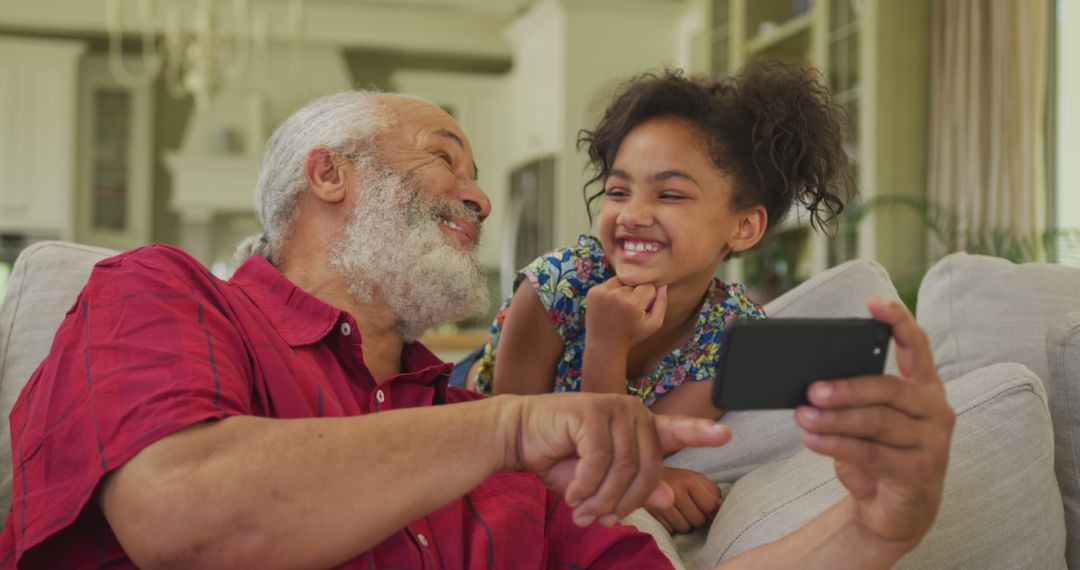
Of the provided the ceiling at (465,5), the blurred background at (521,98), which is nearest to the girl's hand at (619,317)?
the blurred background at (521,98)

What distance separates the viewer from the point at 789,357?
2.88 ft

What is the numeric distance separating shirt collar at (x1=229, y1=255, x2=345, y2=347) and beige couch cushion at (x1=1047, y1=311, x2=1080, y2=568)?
108 centimetres

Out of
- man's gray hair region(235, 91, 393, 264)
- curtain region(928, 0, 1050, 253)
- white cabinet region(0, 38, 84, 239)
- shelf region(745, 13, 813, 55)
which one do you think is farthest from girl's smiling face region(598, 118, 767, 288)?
white cabinet region(0, 38, 84, 239)

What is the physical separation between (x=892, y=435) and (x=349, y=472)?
1.58 feet

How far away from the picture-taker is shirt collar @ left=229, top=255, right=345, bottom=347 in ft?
4.42

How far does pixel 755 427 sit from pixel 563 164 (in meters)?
5.21

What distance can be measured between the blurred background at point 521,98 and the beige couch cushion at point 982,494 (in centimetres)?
215

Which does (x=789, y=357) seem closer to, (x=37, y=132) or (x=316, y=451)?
(x=316, y=451)

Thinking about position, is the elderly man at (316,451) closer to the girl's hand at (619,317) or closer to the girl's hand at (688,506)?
the girl's hand at (688,506)

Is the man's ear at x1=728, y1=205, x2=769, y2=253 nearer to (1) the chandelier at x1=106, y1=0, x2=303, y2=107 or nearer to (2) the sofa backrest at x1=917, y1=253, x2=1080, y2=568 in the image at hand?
(2) the sofa backrest at x1=917, y1=253, x2=1080, y2=568

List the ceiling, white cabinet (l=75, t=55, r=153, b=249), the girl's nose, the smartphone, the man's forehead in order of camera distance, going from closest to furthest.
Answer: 1. the smartphone
2. the man's forehead
3. the girl's nose
4. the ceiling
5. white cabinet (l=75, t=55, r=153, b=249)

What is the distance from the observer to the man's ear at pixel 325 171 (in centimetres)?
161

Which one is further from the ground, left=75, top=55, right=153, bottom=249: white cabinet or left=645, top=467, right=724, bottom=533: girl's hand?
left=75, top=55, right=153, bottom=249: white cabinet

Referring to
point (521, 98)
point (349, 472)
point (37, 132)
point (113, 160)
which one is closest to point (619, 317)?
point (349, 472)
